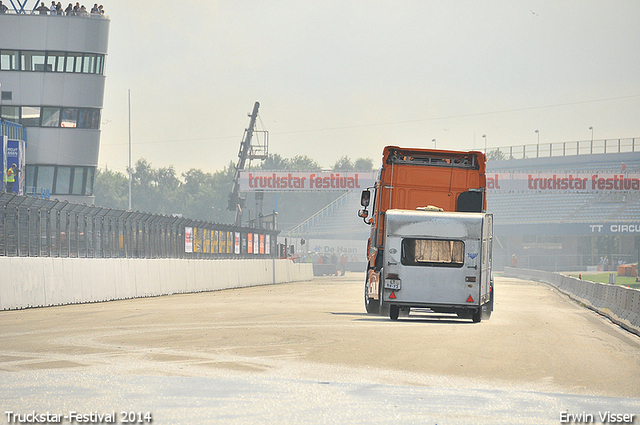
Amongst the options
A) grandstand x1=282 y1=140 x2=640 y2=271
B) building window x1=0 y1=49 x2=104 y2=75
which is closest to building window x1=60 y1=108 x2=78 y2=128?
building window x1=0 y1=49 x2=104 y2=75

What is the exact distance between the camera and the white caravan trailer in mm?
17953

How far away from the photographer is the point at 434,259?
715 inches

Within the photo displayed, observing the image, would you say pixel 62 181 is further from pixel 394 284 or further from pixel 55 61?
pixel 394 284

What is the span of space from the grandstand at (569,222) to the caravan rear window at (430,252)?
6759 centimetres

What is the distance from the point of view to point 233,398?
8.42 meters

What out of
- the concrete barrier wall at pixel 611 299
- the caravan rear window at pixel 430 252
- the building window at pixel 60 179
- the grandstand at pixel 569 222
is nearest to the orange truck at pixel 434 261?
the caravan rear window at pixel 430 252

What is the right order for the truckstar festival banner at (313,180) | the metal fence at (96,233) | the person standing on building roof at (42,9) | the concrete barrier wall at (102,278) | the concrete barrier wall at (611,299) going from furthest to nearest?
1. the truckstar festival banner at (313,180)
2. the person standing on building roof at (42,9)
3. the metal fence at (96,233)
4. the concrete barrier wall at (102,278)
5. the concrete barrier wall at (611,299)

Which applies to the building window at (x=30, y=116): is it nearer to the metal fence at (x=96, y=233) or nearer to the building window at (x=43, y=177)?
the building window at (x=43, y=177)

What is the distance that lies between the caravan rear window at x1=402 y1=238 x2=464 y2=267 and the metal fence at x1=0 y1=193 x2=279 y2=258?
30.7 feet

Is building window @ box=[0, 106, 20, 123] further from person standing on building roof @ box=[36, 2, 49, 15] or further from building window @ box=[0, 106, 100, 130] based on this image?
person standing on building roof @ box=[36, 2, 49, 15]

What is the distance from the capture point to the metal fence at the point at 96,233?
72.5ft

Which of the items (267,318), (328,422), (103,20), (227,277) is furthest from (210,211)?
(328,422)

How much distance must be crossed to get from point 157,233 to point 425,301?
16.6 metres

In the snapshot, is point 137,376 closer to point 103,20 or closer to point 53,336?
point 53,336
